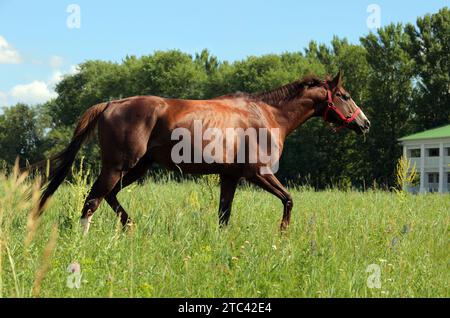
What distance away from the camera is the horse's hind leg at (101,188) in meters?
6.70

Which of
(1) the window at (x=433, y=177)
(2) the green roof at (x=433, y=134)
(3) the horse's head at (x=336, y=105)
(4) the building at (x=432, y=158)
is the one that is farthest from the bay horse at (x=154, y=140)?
(1) the window at (x=433, y=177)

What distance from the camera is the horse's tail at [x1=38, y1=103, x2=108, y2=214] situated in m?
6.98

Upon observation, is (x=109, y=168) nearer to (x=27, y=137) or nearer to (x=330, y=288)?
(x=330, y=288)

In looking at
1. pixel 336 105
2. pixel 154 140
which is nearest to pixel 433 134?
pixel 336 105

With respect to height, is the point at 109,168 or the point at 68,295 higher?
the point at 109,168

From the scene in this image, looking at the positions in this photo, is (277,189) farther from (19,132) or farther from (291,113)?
(19,132)

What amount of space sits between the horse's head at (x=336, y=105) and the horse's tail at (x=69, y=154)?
131 inches

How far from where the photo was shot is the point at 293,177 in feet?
171

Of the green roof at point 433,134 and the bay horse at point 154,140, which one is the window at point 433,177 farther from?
the bay horse at point 154,140

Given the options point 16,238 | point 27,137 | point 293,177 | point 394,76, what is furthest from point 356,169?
point 16,238

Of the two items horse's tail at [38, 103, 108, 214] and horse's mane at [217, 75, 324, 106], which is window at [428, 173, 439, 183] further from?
horse's tail at [38, 103, 108, 214]

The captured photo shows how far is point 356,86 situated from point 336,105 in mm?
50868

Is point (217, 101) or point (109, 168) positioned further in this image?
point (217, 101)
